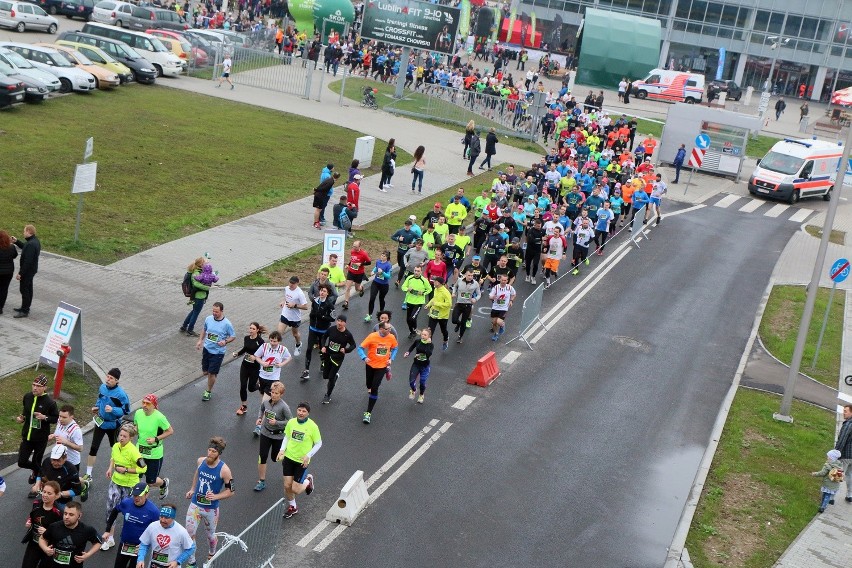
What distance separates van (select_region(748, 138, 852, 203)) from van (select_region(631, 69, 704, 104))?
25.4 m

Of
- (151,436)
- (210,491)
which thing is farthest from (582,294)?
(210,491)

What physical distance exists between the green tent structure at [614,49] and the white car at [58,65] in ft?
94.0

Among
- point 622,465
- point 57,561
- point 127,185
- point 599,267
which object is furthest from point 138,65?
point 57,561

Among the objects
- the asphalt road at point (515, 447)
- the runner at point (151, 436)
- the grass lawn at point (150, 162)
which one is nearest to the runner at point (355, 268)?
the asphalt road at point (515, 447)

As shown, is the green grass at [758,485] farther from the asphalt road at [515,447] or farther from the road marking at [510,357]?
the road marking at [510,357]

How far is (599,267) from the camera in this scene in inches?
1113

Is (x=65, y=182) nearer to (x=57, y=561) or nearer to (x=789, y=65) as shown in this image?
(x=57, y=561)

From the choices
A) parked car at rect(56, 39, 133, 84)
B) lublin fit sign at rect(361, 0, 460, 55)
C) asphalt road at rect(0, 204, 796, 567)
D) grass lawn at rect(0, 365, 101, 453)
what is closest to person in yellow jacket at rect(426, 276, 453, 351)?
asphalt road at rect(0, 204, 796, 567)

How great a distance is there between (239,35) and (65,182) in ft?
94.2

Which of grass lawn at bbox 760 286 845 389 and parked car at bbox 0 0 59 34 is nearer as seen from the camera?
grass lawn at bbox 760 286 845 389

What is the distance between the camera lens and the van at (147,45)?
43844 mm

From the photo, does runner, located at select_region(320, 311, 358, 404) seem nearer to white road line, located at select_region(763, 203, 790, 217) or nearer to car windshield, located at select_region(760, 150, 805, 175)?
white road line, located at select_region(763, 203, 790, 217)

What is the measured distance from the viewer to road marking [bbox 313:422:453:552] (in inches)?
517

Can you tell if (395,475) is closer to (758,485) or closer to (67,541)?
(67,541)
